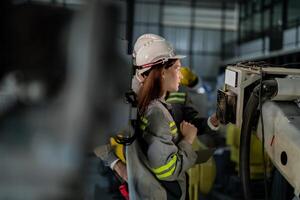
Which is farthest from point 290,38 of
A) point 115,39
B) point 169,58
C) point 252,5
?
point 115,39

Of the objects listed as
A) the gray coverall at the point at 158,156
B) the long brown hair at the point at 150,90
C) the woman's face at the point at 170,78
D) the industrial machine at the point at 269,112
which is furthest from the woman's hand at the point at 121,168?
the industrial machine at the point at 269,112

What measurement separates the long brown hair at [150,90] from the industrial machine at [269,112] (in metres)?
0.32

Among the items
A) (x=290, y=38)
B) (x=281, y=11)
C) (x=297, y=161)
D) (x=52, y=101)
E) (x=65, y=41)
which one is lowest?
(x=297, y=161)

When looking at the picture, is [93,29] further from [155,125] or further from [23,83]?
[155,125]

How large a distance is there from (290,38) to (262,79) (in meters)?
6.86

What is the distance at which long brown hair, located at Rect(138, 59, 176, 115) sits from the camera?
186 centimetres

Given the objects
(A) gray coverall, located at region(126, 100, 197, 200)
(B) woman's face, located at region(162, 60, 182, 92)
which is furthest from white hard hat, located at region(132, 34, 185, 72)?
(A) gray coverall, located at region(126, 100, 197, 200)

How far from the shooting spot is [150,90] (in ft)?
6.15

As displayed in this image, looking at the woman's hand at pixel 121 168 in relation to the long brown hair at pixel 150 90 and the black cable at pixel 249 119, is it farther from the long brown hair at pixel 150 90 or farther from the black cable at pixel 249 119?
the black cable at pixel 249 119

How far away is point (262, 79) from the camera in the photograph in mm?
1647

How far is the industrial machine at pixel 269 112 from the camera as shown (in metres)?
1.48

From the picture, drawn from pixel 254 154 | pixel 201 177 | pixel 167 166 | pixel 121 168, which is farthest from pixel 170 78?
pixel 254 154

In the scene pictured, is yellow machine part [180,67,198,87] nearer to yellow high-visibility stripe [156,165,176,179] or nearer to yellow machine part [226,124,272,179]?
yellow machine part [226,124,272,179]

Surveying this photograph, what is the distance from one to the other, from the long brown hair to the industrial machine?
1.05 ft
